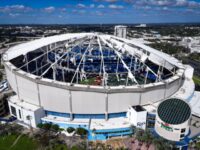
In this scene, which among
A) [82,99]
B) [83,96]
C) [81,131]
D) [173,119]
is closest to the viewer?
[173,119]

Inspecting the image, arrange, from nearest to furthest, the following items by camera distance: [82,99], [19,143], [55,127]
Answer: [19,143]
[82,99]
[55,127]

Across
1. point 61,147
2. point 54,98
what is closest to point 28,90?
point 54,98

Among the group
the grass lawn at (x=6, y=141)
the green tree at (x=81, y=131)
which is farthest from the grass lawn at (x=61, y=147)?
the grass lawn at (x=6, y=141)

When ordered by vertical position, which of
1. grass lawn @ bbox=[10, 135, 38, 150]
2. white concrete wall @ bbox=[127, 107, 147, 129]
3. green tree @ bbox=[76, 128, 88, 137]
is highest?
white concrete wall @ bbox=[127, 107, 147, 129]

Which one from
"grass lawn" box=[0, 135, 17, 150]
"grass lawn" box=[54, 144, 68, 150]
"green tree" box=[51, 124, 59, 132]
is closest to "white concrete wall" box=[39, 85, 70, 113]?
"green tree" box=[51, 124, 59, 132]

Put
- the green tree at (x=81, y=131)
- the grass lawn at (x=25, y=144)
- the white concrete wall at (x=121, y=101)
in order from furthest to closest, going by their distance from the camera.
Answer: the white concrete wall at (x=121, y=101), the green tree at (x=81, y=131), the grass lawn at (x=25, y=144)

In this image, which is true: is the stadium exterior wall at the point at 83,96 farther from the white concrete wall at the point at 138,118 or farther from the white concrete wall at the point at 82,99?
the white concrete wall at the point at 138,118

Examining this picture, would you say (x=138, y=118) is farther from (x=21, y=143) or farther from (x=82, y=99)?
(x=21, y=143)

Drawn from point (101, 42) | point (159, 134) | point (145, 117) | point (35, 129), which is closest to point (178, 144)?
point (159, 134)

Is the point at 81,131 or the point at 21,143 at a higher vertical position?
the point at 81,131

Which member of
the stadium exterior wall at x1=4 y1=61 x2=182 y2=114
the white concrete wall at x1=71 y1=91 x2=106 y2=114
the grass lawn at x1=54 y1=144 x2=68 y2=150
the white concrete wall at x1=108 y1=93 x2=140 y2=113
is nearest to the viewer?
the grass lawn at x1=54 y1=144 x2=68 y2=150

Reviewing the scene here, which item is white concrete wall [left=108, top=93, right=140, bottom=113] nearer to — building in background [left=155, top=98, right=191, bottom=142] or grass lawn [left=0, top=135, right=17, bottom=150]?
building in background [left=155, top=98, right=191, bottom=142]
